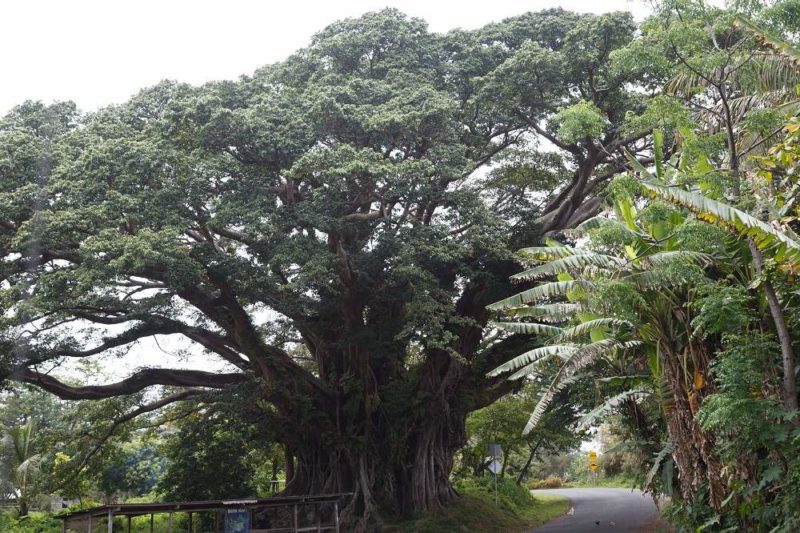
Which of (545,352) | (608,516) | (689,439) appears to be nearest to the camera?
(689,439)

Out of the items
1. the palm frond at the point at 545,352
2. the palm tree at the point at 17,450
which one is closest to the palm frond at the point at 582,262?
the palm frond at the point at 545,352

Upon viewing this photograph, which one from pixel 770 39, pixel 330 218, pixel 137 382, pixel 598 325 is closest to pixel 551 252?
pixel 598 325

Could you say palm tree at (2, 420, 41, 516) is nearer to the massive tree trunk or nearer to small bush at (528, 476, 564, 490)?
the massive tree trunk

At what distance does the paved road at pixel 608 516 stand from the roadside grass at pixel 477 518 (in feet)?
2.59

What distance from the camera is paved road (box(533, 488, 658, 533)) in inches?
816

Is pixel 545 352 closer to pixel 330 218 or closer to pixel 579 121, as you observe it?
pixel 579 121

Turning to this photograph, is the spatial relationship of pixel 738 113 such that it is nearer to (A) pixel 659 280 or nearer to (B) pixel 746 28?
(B) pixel 746 28

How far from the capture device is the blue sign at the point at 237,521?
49.5 ft

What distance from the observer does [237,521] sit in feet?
49.9

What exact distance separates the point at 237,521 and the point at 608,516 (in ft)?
43.7

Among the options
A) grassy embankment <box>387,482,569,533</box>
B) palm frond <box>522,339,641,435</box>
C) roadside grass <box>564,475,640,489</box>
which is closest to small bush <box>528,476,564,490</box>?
roadside grass <box>564,475,640,489</box>

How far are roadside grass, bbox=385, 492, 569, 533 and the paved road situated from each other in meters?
0.79

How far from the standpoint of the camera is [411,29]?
19.9 metres

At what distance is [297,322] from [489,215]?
5.21 m
